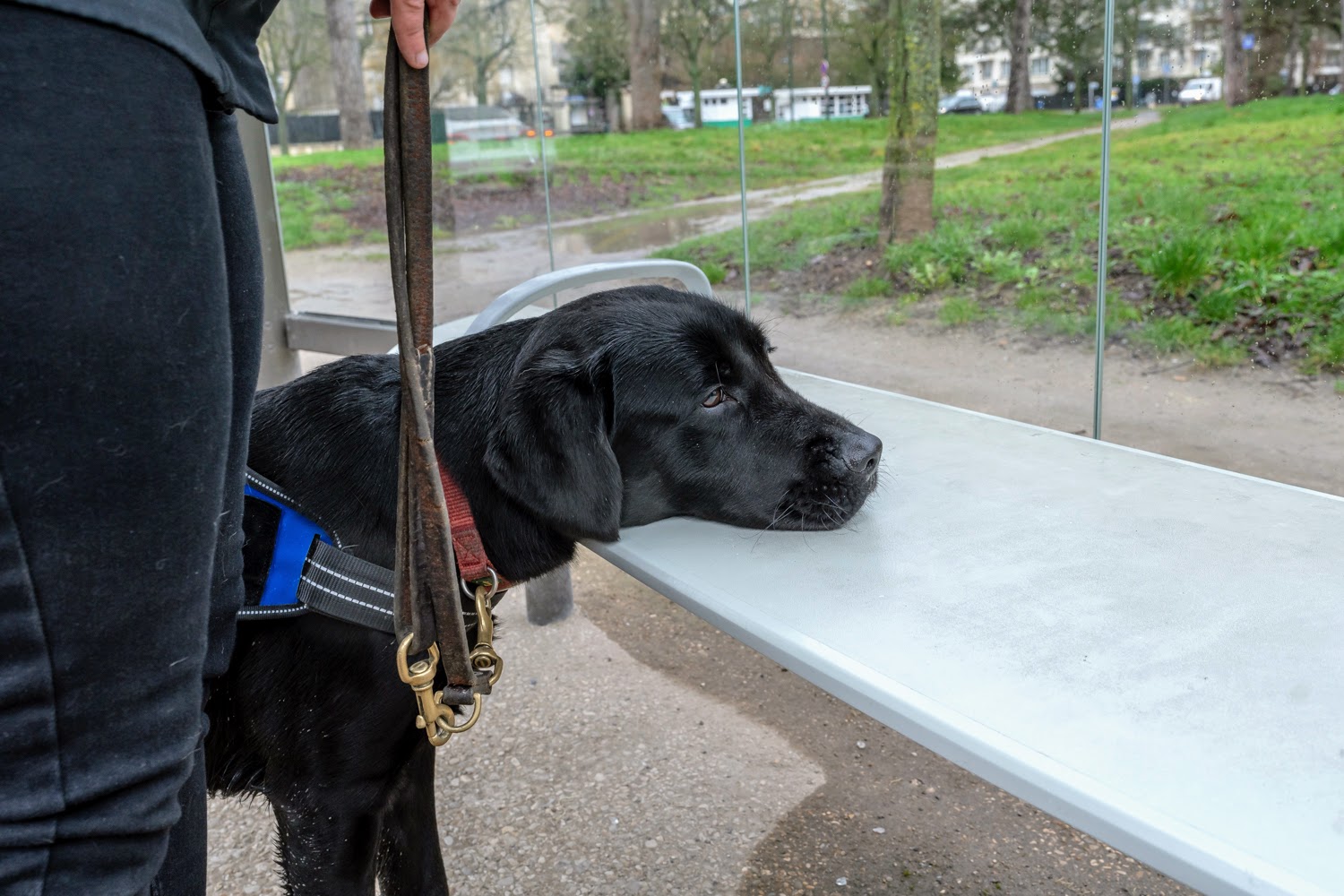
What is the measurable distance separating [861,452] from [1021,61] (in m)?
2.25

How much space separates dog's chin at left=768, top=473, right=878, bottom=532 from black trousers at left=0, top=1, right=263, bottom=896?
3.67ft

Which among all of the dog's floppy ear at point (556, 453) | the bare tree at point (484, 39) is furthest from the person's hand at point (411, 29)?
the bare tree at point (484, 39)

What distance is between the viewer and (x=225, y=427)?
0.96m

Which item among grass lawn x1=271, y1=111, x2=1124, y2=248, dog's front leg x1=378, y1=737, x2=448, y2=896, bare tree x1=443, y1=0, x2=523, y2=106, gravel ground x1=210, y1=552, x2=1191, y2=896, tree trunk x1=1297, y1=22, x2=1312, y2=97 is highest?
bare tree x1=443, y1=0, x2=523, y2=106

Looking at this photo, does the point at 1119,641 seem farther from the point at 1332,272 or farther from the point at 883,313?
the point at 883,313

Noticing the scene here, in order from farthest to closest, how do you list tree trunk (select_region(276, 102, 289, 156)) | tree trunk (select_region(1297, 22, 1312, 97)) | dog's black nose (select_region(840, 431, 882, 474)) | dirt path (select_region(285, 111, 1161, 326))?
tree trunk (select_region(276, 102, 289, 156)) → dirt path (select_region(285, 111, 1161, 326)) → tree trunk (select_region(1297, 22, 1312, 97)) → dog's black nose (select_region(840, 431, 882, 474))

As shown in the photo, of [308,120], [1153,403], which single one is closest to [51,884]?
[1153,403]

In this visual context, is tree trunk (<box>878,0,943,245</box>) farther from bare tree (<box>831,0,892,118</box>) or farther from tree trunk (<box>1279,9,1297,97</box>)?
tree trunk (<box>1279,9,1297,97</box>)

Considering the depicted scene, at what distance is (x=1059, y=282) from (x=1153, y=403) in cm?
49

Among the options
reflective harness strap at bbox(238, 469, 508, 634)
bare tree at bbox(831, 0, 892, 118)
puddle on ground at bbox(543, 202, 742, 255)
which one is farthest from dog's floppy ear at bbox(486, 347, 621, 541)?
puddle on ground at bbox(543, 202, 742, 255)

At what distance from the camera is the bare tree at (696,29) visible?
4.50 m

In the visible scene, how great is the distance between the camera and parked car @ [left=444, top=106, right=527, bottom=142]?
5.92 meters

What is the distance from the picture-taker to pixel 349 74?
6656 mm

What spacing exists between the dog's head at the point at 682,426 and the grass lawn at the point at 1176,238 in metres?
1.86
